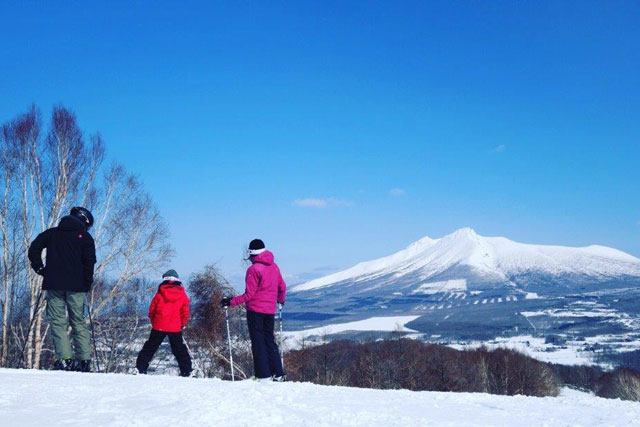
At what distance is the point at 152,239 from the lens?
22609 mm

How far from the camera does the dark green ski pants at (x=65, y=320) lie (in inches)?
303

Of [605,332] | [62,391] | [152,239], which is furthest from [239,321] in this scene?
[605,332]

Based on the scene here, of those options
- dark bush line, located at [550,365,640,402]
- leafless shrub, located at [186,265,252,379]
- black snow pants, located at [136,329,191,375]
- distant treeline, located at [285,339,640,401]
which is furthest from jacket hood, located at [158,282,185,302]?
dark bush line, located at [550,365,640,402]

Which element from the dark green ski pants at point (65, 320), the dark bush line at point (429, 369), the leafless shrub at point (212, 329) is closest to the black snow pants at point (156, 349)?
the dark green ski pants at point (65, 320)

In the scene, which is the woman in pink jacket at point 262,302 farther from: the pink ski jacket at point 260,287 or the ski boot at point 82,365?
the ski boot at point 82,365

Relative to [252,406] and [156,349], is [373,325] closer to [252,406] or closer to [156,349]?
[156,349]

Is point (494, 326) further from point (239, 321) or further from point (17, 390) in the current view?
point (17, 390)

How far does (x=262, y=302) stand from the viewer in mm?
7766

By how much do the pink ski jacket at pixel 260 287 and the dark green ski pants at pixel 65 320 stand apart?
2178 mm

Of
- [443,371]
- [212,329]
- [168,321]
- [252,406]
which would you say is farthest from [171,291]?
[443,371]

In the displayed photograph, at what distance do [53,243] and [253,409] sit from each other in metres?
4.68

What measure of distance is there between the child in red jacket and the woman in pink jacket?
4.44 ft

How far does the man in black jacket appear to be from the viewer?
766 centimetres

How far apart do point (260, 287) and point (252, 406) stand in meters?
3.02
